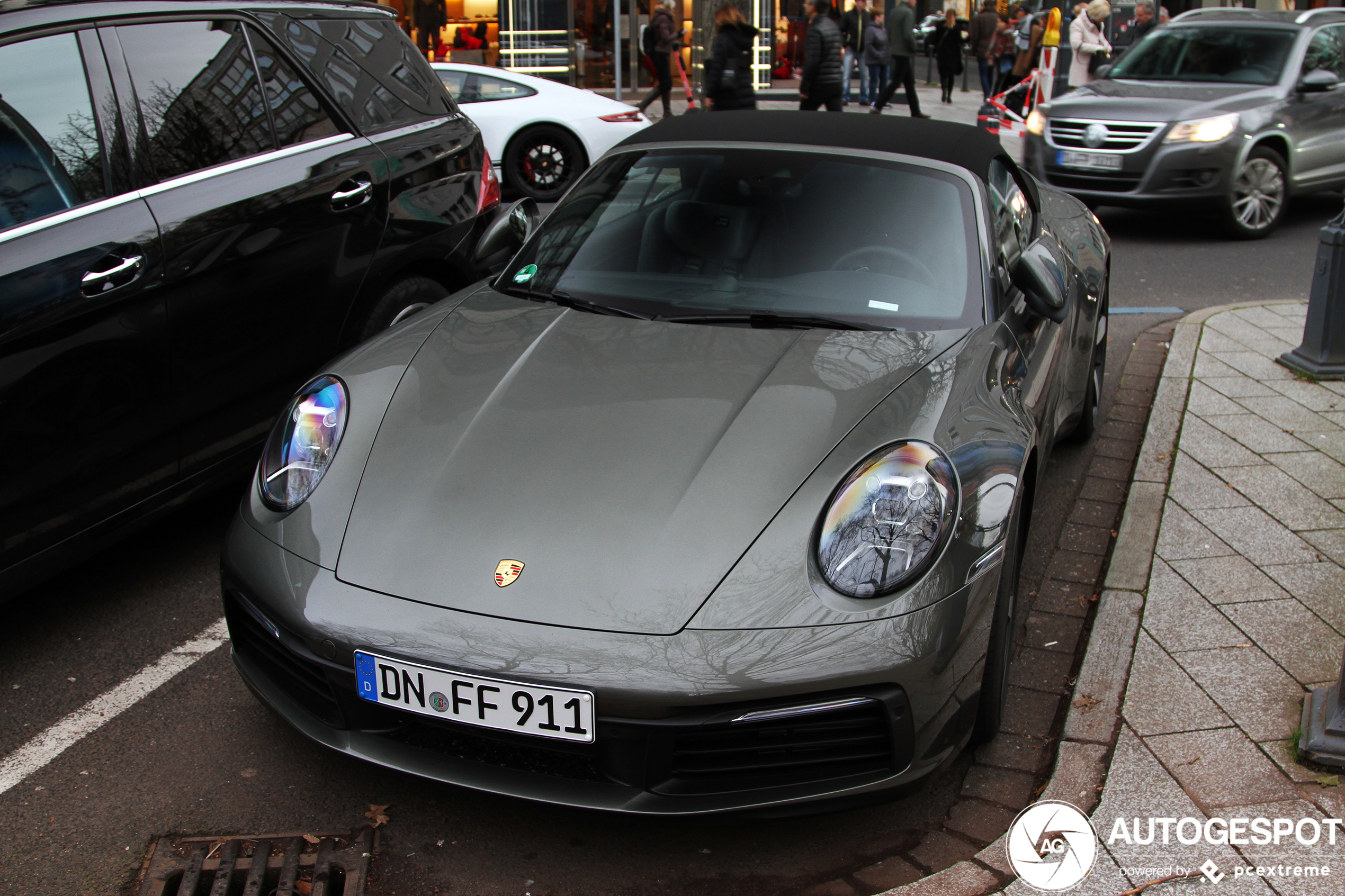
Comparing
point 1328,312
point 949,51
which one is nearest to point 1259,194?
point 1328,312

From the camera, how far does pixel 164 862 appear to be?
2506 millimetres

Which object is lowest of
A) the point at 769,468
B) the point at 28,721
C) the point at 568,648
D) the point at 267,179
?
the point at 28,721

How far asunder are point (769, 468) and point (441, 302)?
1425mm

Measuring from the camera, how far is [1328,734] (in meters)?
2.73

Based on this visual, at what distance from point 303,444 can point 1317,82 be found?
29.9 ft

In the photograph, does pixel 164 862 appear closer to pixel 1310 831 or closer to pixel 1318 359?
pixel 1310 831

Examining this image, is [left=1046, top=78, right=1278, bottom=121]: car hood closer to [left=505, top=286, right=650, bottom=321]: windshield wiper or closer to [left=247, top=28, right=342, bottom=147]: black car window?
[left=247, top=28, right=342, bottom=147]: black car window

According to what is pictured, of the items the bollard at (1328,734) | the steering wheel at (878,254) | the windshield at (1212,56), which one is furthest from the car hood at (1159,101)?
the bollard at (1328,734)

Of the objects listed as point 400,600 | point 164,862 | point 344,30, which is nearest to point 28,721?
point 164,862

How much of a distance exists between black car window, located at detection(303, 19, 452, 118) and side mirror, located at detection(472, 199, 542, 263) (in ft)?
3.20

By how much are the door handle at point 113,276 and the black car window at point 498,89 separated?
8383 millimetres

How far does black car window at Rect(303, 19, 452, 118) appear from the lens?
4.64 meters

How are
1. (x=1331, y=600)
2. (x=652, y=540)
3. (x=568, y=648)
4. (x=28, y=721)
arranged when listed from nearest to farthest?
(x=568, y=648) < (x=652, y=540) < (x=28, y=721) < (x=1331, y=600)

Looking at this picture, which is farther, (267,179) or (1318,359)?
(1318,359)
